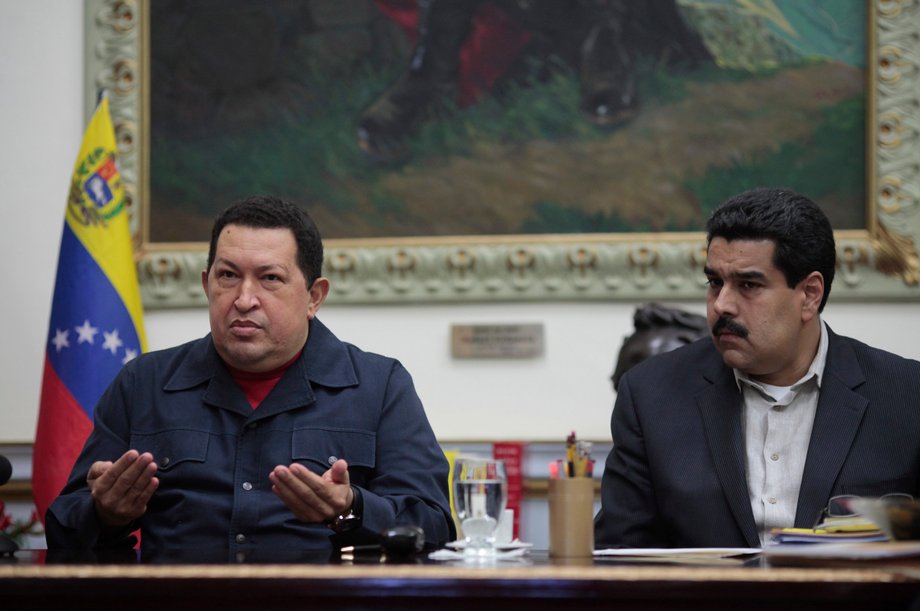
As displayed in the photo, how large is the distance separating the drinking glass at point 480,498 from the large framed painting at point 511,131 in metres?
2.58

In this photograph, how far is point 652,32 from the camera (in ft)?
15.1

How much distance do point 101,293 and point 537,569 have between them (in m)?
3.07

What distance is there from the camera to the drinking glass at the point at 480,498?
1.99m

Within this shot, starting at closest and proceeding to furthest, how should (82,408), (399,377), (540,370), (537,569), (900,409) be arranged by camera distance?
(537,569) < (900,409) < (399,377) < (82,408) < (540,370)

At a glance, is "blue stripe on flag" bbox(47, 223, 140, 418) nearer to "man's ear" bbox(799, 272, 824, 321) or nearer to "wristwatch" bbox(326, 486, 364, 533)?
"wristwatch" bbox(326, 486, 364, 533)

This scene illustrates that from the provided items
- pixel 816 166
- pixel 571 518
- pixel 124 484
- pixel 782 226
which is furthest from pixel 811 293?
pixel 816 166

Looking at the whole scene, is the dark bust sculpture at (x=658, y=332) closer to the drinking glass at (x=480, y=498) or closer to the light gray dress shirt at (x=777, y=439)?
the light gray dress shirt at (x=777, y=439)

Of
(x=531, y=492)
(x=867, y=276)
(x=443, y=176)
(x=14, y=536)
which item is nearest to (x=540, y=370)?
(x=531, y=492)

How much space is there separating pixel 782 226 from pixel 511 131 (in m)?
2.14

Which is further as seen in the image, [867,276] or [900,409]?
[867,276]

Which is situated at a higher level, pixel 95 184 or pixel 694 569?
pixel 95 184

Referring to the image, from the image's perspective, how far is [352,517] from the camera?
2.35 meters

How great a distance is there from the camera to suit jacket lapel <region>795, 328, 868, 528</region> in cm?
251

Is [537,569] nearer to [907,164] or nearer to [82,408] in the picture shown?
[82,408]
